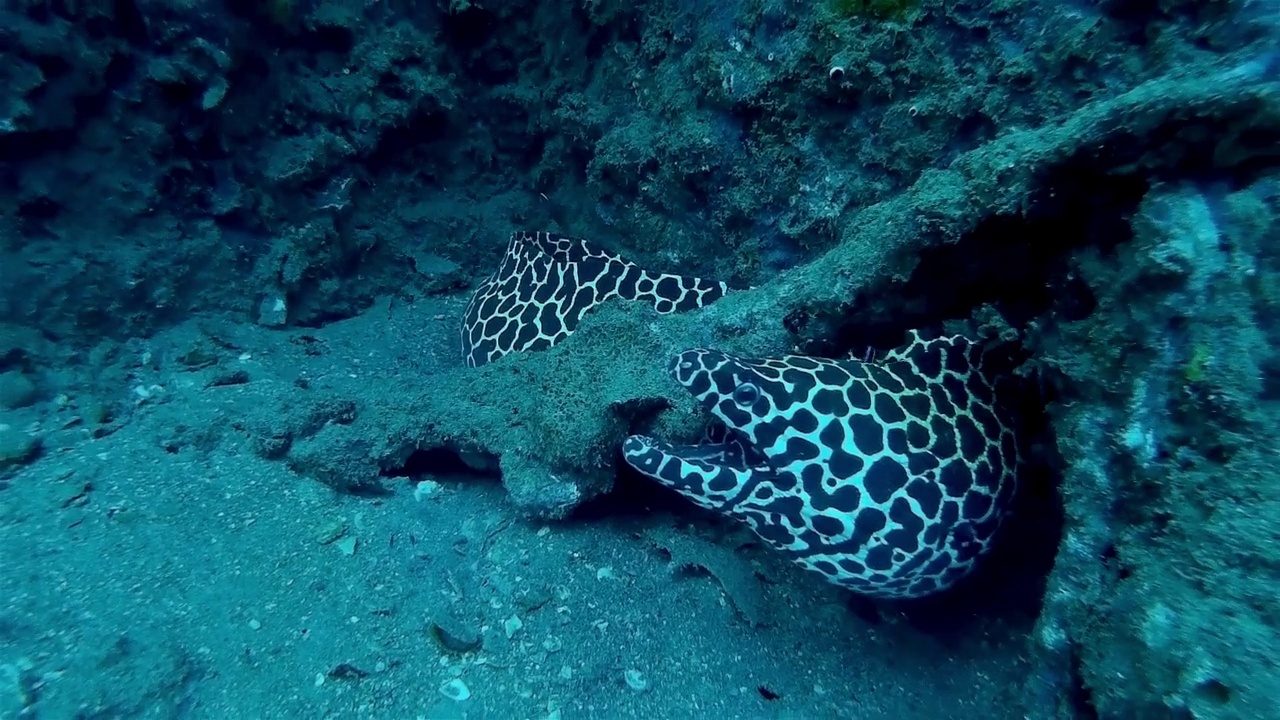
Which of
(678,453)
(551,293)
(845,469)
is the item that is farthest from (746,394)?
(551,293)

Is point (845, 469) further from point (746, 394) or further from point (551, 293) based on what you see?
point (551, 293)

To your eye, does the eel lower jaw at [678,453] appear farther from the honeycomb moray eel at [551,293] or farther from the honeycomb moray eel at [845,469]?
the honeycomb moray eel at [551,293]

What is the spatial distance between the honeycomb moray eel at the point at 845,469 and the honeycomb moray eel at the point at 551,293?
144 cm

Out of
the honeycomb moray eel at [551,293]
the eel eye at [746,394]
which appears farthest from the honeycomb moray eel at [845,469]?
the honeycomb moray eel at [551,293]

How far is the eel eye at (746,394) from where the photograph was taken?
311 centimetres

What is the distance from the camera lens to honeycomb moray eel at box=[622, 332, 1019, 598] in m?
3.13

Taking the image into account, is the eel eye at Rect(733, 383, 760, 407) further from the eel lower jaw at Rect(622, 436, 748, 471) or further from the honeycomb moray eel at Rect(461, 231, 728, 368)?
the honeycomb moray eel at Rect(461, 231, 728, 368)

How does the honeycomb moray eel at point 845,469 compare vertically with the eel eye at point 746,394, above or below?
below

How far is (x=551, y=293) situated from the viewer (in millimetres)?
5141

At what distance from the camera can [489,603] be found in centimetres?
319

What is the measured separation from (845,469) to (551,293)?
9.12 ft

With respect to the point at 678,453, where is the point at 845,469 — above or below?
below

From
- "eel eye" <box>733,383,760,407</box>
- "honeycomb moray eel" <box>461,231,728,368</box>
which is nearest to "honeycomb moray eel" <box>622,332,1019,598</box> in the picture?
"eel eye" <box>733,383,760,407</box>

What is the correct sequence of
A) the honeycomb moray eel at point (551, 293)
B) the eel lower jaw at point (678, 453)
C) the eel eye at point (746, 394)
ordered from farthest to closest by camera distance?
the honeycomb moray eel at point (551, 293)
the eel lower jaw at point (678, 453)
the eel eye at point (746, 394)
